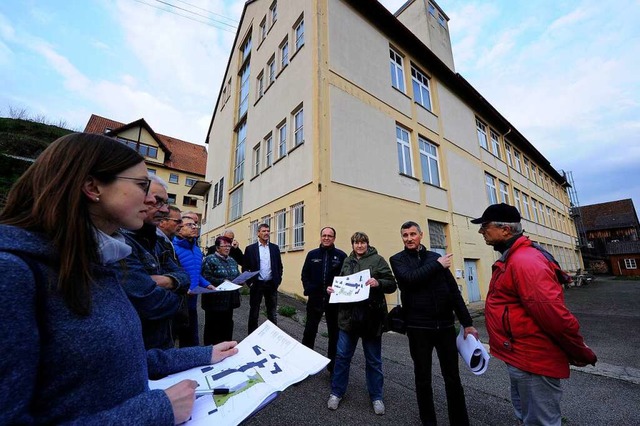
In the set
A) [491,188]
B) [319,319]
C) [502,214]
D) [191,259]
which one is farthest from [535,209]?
[191,259]

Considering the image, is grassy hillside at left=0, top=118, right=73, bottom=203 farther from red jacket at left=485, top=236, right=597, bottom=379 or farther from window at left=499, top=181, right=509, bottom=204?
window at left=499, top=181, right=509, bottom=204

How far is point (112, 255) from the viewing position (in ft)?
3.11

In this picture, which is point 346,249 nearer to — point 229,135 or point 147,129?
point 229,135

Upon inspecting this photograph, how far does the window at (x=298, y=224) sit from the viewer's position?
28.2 ft

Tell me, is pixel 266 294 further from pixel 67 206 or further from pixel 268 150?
pixel 268 150

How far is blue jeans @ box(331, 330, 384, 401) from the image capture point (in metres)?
3.02

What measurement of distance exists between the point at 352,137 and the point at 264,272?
18.8 ft

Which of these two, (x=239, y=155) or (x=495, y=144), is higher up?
(x=495, y=144)

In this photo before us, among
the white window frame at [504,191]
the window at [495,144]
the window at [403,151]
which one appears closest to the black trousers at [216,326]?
the window at [403,151]

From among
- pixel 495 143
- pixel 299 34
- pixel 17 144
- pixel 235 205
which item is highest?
pixel 299 34

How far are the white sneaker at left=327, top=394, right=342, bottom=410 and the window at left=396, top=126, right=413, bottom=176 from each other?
8.83m

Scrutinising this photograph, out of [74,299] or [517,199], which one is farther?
[517,199]

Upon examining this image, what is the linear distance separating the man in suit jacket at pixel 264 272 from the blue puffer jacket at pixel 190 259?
1232mm

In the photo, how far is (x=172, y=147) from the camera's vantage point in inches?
1403
